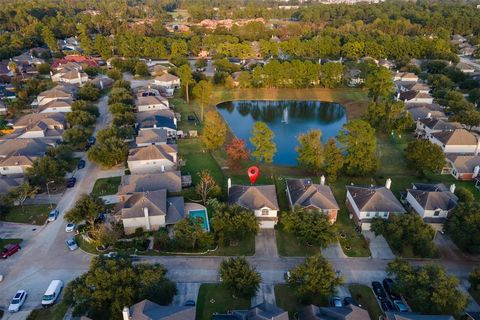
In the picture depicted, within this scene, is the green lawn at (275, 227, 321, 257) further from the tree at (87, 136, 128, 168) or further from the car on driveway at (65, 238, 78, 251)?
the tree at (87, 136, 128, 168)

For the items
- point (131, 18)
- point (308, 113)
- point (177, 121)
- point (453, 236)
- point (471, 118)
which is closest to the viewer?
point (453, 236)

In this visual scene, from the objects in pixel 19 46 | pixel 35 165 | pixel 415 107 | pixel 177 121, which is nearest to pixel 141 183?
pixel 35 165

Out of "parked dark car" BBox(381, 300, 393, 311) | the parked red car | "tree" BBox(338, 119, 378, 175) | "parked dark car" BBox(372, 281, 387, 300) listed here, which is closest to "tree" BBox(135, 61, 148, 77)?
"tree" BBox(338, 119, 378, 175)

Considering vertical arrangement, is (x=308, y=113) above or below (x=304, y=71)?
below

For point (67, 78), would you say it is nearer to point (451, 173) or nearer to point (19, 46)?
point (19, 46)

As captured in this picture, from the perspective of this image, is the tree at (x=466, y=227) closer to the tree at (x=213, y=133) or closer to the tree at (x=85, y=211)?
the tree at (x=213, y=133)

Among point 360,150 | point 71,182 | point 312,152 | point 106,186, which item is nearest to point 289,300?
point 312,152

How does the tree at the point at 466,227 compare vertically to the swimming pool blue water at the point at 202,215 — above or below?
above

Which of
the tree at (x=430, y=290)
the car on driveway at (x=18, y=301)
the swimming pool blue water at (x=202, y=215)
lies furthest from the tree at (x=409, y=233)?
the car on driveway at (x=18, y=301)

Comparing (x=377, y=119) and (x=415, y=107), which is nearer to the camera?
(x=377, y=119)
